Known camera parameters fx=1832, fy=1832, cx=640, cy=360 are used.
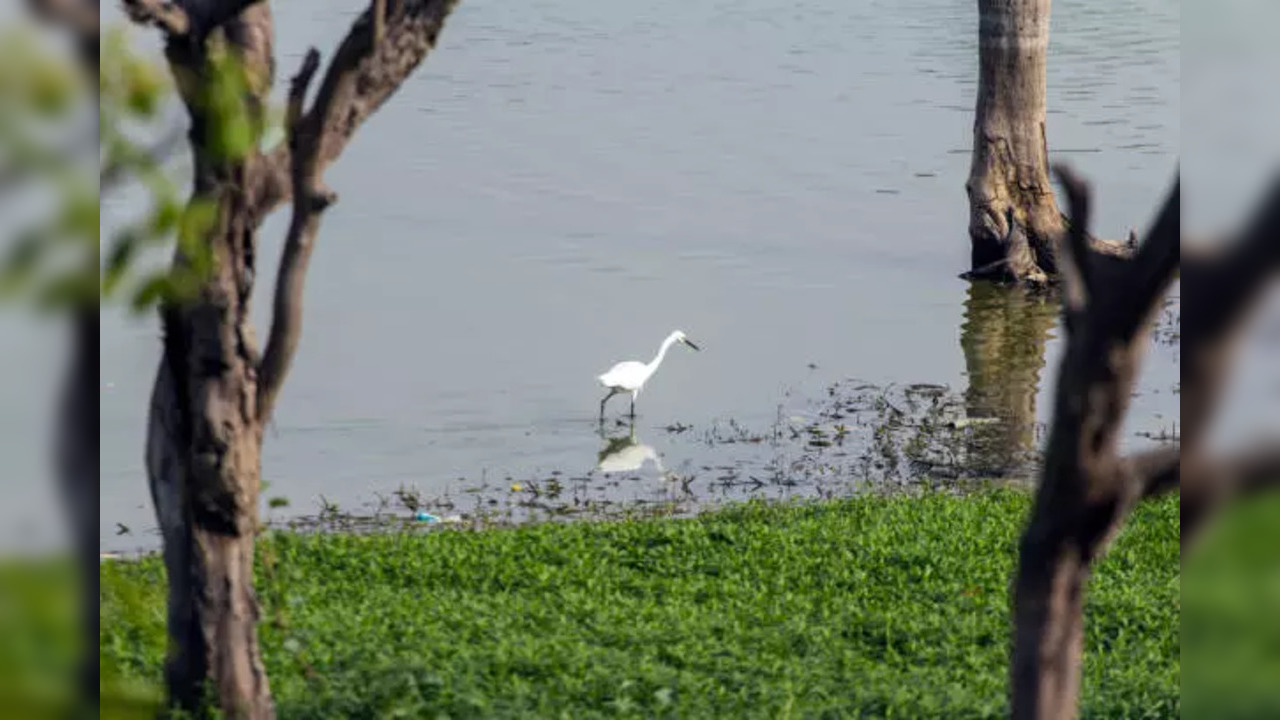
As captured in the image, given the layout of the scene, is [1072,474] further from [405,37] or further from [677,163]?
[677,163]

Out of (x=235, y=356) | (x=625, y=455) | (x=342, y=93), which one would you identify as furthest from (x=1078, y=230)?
(x=625, y=455)

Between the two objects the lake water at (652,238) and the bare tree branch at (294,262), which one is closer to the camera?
the bare tree branch at (294,262)

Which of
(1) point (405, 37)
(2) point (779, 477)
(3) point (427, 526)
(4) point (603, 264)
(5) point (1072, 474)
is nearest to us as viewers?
(5) point (1072, 474)

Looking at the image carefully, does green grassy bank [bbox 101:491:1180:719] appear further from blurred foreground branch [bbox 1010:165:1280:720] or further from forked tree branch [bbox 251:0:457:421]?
blurred foreground branch [bbox 1010:165:1280:720]

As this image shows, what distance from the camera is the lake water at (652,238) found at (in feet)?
38.7

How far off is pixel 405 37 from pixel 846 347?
9.99 m

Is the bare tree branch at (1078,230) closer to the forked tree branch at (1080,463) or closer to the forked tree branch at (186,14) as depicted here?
the forked tree branch at (1080,463)

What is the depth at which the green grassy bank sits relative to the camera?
18.7ft

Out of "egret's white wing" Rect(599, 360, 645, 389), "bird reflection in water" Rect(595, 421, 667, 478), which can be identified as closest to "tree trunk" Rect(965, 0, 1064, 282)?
"egret's white wing" Rect(599, 360, 645, 389)

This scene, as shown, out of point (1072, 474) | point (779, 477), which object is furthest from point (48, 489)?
point (779, 477)

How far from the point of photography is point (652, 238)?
57.5 feet

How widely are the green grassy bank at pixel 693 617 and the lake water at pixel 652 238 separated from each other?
145cm

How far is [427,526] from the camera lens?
9.45 metres

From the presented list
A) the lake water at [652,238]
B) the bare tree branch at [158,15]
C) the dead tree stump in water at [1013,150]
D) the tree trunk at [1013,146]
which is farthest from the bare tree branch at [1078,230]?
the tree trunk at [1013,146]
